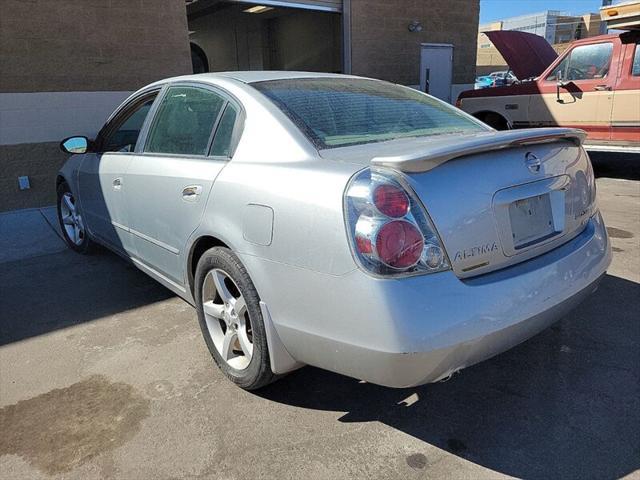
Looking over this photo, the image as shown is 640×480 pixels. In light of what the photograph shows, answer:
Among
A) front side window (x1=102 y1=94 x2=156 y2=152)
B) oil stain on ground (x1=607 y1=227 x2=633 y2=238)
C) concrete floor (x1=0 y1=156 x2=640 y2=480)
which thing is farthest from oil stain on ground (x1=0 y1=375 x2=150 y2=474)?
oil stain on ground (x1=607 y1=227 x2=633 y2=238)

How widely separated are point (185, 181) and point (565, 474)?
2330mm

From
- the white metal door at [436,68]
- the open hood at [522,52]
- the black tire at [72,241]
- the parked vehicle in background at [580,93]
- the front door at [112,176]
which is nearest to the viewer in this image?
the front door at [112,176]

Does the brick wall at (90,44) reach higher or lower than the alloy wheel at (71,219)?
higher

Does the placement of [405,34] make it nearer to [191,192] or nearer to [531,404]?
[191,192]

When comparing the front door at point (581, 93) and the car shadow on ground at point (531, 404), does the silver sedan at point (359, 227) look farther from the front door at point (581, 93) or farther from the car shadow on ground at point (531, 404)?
the front door at point (581, 93)

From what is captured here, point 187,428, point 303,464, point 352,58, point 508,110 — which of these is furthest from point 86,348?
point 352,58

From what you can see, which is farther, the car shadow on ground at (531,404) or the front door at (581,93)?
the front door at (581,93)

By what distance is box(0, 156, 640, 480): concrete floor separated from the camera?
2.19m

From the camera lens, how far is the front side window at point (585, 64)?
7.86 m

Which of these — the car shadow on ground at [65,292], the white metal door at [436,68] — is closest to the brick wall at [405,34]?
the white metal door at [436,68]

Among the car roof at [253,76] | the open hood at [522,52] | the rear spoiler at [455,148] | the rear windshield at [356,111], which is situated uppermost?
the open hood at [522,52]

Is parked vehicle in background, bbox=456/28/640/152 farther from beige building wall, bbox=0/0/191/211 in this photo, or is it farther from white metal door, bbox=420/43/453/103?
beige building wall, bbox=0/0/191/211

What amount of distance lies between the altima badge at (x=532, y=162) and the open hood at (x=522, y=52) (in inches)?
310

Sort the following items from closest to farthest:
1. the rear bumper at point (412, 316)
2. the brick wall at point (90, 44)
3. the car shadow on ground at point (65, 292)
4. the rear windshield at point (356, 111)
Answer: the rear bumper at point (412, 316) < the rear windshield at point (356, 111) < the car shadow on ground at point (65, 292) < the brick wall at point (90, 44)
